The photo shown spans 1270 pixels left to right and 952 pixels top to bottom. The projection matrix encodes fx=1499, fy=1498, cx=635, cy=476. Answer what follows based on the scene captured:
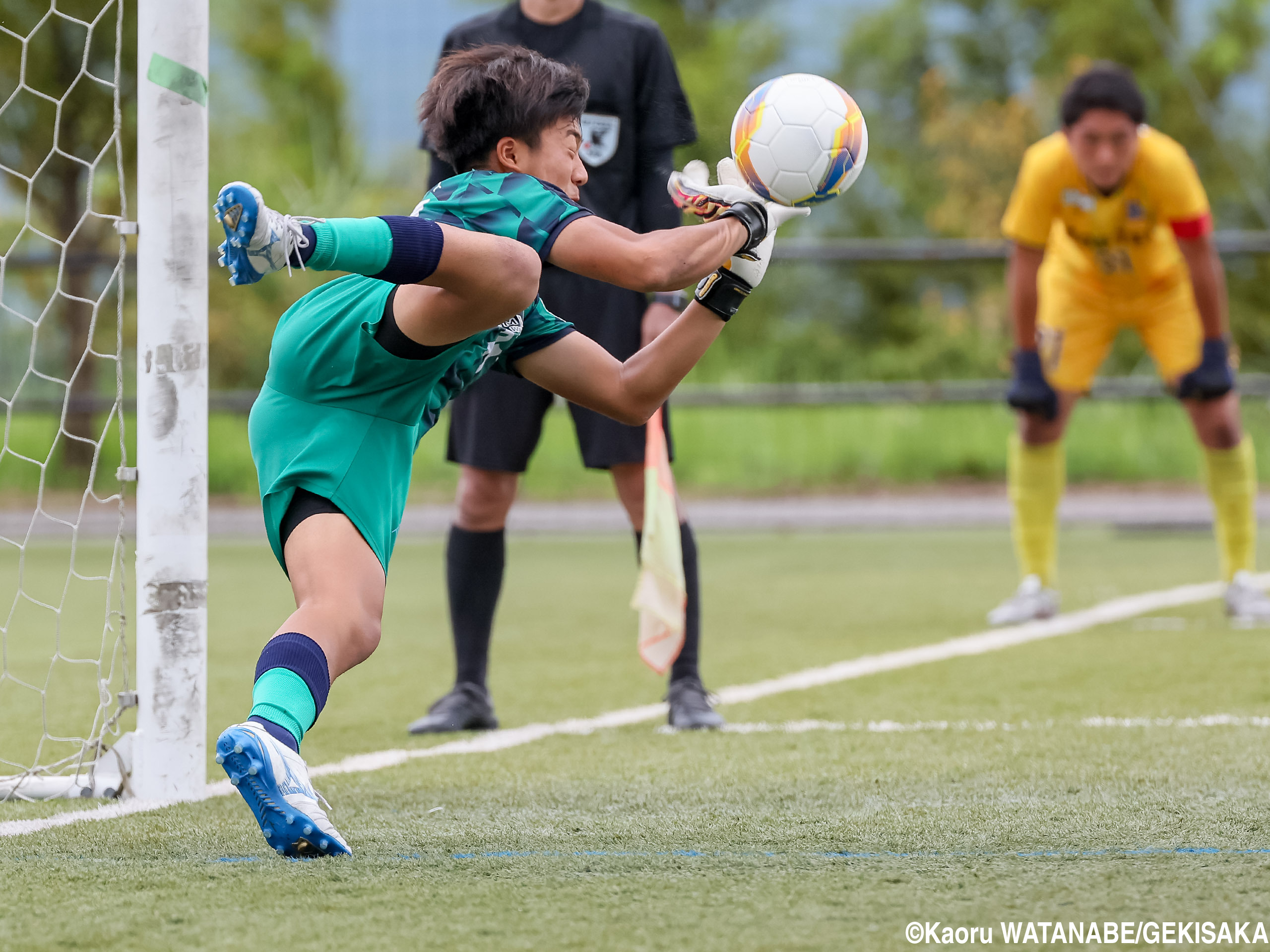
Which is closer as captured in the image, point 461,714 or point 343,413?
point 343,413

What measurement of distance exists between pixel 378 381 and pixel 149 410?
1.85 feet

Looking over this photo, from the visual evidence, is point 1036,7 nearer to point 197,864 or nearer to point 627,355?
point 627,355

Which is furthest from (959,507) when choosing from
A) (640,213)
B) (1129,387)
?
(640,213)

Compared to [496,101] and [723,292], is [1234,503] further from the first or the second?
[496,101]

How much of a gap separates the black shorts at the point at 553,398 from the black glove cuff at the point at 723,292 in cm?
108

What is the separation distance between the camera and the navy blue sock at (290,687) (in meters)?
2.22

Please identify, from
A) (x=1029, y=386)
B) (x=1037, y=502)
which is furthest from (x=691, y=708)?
(x=1037, y=502)

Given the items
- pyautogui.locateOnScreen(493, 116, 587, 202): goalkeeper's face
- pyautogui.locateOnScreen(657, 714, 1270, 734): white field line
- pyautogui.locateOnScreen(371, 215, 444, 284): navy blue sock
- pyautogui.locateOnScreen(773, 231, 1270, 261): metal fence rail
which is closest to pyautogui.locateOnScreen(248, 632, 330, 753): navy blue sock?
pyautogui.locateOnScreen(371, 215, 444, 284): navy blue sock

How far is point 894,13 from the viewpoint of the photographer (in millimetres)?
19016

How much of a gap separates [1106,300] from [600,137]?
2.76 metres

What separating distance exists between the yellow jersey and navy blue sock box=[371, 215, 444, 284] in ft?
11.6

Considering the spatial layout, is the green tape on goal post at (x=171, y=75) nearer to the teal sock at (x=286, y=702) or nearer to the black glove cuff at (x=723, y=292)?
the black glove cuff at (x=723, y=292)

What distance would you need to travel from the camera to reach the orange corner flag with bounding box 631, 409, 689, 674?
354 centimetres

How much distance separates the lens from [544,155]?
247 cm
